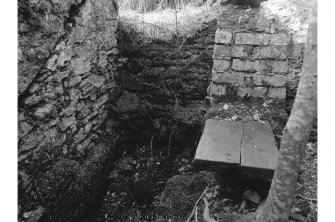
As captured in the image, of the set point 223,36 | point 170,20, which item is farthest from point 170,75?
point 223,36

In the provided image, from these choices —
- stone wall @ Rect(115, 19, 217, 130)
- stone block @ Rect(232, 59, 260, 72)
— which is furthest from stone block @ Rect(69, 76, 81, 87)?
stone block @ Rect(232, 59, 260, 72)

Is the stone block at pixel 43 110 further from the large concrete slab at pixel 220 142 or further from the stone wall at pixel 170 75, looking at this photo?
the large concrete slab at pixel 220 142

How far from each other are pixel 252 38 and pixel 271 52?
22cm

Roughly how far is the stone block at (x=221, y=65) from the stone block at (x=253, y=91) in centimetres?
25

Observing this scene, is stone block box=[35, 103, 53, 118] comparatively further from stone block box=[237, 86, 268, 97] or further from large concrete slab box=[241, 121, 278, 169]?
stone block box=[237, 86, 268, 97]

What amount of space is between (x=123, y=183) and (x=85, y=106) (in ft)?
3.38

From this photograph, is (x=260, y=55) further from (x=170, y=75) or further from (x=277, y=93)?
(x=170, y=75)

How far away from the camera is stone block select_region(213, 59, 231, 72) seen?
8.30 feet

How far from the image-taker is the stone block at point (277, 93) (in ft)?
8.21

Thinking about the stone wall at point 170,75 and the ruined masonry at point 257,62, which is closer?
the ruined masonry at point 257,62

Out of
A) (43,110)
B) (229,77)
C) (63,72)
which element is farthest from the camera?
(229,77)

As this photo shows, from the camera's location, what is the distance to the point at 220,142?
1937mm

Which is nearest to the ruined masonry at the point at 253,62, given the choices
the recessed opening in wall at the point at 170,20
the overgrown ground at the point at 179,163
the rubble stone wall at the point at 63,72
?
the overgrown ground at the point at 179,163

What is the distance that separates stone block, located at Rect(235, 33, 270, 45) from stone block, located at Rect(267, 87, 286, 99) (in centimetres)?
45
